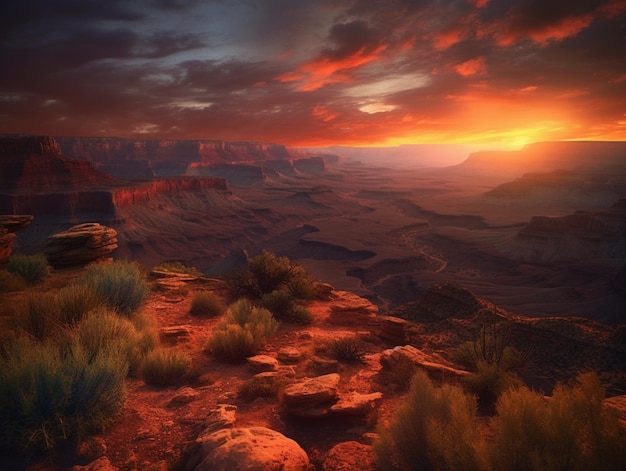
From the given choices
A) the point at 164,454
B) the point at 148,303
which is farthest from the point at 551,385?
the point at 148,303

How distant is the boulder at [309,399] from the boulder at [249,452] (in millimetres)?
918

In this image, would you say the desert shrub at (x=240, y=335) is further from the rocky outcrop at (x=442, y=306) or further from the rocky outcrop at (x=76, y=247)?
the rocky outcrop at (x=442, y=306)

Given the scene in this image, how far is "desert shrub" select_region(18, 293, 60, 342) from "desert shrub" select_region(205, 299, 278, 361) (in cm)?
287

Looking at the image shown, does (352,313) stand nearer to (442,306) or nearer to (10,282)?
(442,306)

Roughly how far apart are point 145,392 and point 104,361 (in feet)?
3.62

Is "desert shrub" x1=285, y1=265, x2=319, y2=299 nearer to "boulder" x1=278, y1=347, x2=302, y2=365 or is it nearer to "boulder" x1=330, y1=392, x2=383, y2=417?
"boulder" x1=278, y1=347, x2=302, y2=365

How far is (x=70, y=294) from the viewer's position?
22.6ft

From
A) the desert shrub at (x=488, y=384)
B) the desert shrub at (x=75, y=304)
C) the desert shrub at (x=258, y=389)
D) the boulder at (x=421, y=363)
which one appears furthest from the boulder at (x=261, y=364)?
the desert shrub at (x=488, y=384)

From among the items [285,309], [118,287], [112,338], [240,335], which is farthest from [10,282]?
[285,309]

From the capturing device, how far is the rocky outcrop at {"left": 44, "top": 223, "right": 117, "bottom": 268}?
12191 mm

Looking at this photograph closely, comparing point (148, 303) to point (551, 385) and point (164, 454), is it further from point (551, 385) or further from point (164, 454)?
point (551, 385)

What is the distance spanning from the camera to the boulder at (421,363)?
20.7 feet

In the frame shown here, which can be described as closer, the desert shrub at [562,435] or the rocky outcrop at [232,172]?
the desert shrub at [562,435]

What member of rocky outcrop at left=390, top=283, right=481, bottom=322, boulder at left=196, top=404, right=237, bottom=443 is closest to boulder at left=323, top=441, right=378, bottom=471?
boulder at left=196, top=404, right=237, bottom=443
